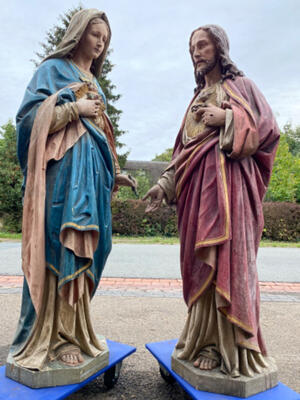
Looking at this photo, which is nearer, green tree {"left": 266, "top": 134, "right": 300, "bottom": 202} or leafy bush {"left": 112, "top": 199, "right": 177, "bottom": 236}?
leafy bush {"left": 112, "top": 199, "right": 177, "bottom": 236}

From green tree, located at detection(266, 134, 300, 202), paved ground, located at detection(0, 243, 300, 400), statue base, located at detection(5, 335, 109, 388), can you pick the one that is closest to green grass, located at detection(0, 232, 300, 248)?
paved ground, located at detection(0, 243, 300, 400)

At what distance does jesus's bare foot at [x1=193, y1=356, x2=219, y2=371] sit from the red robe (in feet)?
0.90

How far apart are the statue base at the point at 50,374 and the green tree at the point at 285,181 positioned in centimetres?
1918

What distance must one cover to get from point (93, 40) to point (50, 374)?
7.67 ft

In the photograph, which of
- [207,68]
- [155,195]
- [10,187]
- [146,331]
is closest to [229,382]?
[155,195]

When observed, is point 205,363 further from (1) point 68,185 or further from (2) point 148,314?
(2) point 148,314

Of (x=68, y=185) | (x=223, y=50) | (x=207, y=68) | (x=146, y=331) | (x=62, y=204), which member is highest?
(x=223, y=50)

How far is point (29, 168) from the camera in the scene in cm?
237

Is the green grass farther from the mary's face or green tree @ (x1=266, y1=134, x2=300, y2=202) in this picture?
the mary's face

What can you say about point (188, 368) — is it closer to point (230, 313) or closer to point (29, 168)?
point (230, 313)

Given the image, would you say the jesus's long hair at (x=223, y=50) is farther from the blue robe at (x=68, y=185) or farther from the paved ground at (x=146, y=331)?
the paved ground at (x=146, y=331)

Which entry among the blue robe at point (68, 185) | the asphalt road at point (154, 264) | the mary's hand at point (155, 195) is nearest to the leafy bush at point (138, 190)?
the asphalt road at point (154, 264)

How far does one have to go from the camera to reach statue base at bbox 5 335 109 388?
7.26 ft

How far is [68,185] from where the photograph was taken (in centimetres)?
235
